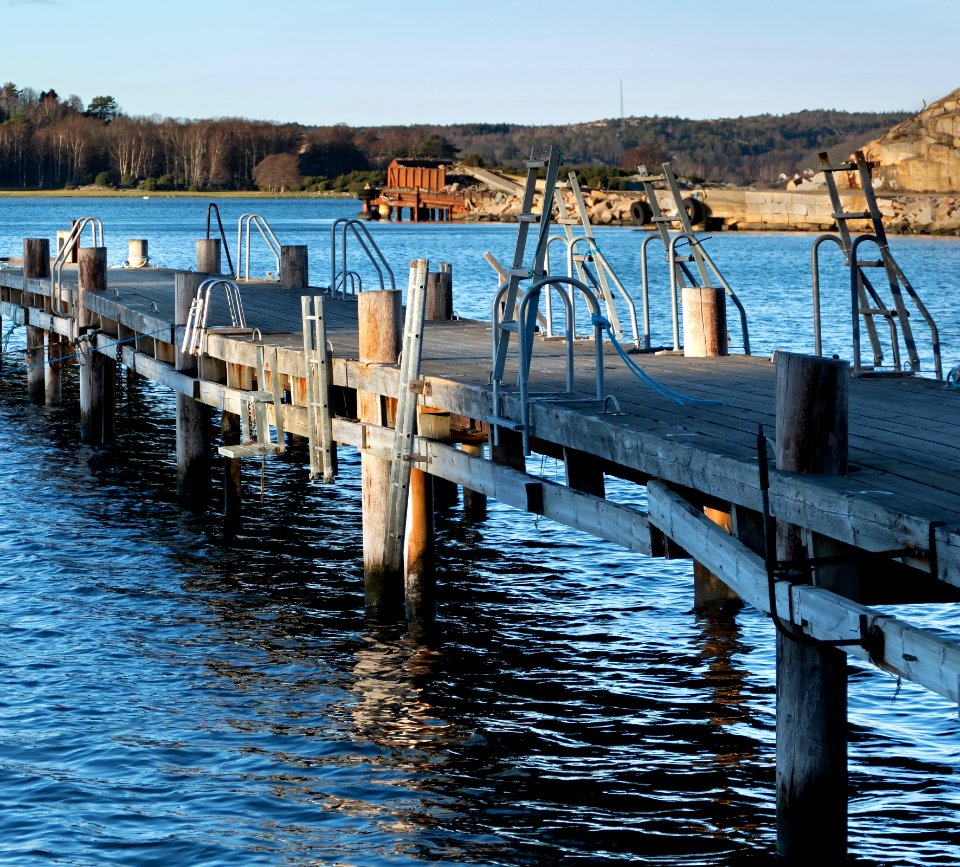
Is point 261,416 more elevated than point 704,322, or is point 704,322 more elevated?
point 704,322

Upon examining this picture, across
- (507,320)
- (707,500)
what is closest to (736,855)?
(707,500)

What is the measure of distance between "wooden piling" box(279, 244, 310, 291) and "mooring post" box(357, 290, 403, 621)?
29.4ft

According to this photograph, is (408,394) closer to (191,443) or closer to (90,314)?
(191,443)

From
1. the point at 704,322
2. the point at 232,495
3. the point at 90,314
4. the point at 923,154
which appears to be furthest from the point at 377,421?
the point at 923,154

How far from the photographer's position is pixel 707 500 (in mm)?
9266

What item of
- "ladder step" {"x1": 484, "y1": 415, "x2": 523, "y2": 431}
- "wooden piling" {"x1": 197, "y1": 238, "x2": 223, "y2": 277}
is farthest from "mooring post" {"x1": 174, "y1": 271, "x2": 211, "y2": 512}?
"ladder step" {"x1": 484, "y1": 415, "x2": 523, "y2": 431}

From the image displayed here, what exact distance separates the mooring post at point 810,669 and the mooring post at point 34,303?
1639 cm

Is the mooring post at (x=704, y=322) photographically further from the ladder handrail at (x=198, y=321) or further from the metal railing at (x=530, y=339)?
the ladder handrail at (x=198, y=321)

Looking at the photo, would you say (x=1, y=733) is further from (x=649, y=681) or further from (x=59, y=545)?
(x=59, y=545)

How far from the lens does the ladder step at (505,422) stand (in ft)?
32.4

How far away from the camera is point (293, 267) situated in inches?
834

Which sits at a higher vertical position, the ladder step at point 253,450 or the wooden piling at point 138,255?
the wooden piling at point 138,255

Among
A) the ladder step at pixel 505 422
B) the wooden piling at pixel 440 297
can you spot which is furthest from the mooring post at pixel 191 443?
the ladder step at pixel 505 422

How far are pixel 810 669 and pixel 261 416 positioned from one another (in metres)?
7.14
